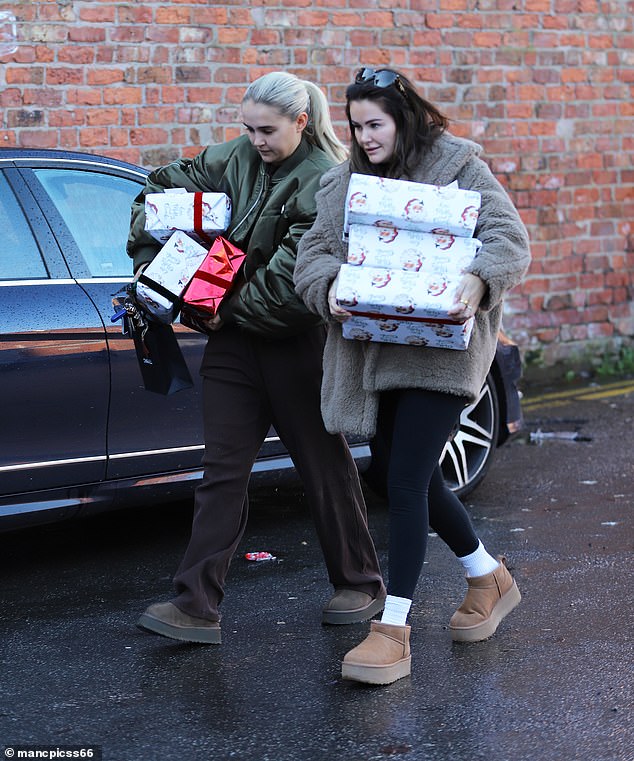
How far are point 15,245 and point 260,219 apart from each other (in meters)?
1.28

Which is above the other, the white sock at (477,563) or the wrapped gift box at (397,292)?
the wrapped gift box at (397,292)

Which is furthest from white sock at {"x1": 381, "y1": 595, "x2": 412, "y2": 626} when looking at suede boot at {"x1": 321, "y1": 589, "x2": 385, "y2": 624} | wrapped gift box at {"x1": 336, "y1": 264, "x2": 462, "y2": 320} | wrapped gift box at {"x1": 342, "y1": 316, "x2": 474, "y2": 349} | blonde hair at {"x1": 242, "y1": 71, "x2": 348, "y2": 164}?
blonde hair at {"x1": 242, "y1": 71, "x2": 348, "y2": 164}

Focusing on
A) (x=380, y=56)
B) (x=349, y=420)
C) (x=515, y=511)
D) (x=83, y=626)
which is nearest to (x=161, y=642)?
(x=83, y=626)

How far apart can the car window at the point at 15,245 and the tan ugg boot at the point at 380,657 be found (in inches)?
76.8

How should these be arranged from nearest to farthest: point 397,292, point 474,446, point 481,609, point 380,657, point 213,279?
point 397,292 → point 380,657 → point 213,279 → point 481,609 → point 474,446

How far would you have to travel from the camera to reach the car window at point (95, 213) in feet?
16.5

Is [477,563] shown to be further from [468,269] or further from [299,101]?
[299,101]

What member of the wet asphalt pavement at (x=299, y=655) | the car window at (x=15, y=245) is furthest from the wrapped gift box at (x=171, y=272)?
the wet asphalt pavement at (x=299, y=655)

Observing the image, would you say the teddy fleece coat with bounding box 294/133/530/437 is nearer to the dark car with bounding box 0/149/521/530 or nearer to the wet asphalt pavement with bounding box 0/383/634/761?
the wet asphalt pavement with bounding box 0/383/634/761

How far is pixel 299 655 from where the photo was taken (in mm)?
4082

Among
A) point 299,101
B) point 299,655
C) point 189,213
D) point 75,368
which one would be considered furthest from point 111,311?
point 299,655

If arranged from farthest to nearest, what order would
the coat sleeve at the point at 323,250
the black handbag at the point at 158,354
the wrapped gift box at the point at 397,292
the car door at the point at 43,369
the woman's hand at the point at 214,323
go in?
the car door at the point at 43,369, the black handbag at the point at 158,354, the woman's hand at the point at 214,323, the coat sleeve at the point at 323,250, the wrapped gift box at the point at 397,292

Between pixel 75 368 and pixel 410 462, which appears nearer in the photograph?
pixel 410 462

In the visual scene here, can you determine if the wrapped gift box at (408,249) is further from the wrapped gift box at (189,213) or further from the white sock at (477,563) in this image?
the white sock at (477,563)
